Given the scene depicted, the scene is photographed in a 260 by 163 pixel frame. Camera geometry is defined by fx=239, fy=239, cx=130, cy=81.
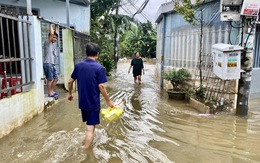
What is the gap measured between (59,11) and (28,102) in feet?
19.0

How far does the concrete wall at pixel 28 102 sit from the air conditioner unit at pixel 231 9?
4408 mm

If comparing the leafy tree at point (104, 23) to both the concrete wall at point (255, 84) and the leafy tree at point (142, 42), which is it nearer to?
the concrete wall at point (255, 84)

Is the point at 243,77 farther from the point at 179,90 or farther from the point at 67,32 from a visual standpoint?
the point at 67,32

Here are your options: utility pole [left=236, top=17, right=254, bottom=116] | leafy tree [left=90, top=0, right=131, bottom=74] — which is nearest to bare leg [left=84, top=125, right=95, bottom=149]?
utility pole [left=236, top=17, right=254, bottom=116]

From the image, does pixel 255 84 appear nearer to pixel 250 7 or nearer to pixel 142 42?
pixel 250 7

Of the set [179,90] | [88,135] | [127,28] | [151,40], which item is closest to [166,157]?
[88,135]

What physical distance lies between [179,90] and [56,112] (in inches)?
177

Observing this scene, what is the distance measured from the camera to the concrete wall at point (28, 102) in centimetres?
423

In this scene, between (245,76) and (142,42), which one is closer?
(245,76)

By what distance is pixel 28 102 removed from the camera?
201 inches

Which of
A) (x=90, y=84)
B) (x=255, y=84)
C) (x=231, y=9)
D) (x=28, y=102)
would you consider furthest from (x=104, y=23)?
(x=90, y=84)

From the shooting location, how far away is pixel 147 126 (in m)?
5.24

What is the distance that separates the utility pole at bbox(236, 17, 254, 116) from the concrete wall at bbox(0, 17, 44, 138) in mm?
4816

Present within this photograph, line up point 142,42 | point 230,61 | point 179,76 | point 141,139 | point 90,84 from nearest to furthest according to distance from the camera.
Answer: point 90,84 < point 141,139 < point 230,61 < point 179,76 < point 142,42
